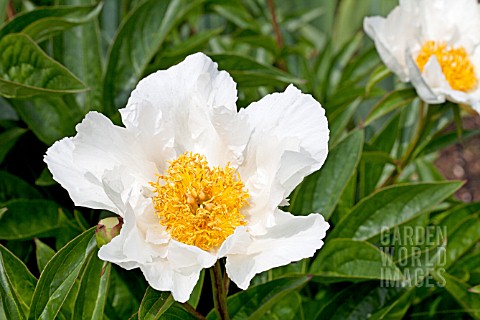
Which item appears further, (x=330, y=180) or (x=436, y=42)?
(x=436, y=42)

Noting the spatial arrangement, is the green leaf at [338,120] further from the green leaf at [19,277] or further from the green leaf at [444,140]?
the green leaf at [19,277]

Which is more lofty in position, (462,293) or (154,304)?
(154,304)

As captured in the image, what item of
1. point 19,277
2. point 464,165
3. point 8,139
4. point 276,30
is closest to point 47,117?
point 8,139

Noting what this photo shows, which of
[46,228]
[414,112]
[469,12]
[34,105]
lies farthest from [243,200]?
[414,112]

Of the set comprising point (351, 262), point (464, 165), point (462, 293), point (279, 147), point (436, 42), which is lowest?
point (464, 165)

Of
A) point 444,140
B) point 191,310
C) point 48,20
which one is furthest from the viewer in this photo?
point 444,140

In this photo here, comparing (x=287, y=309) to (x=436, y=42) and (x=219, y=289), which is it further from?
(x=436, y=42)

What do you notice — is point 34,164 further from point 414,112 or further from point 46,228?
point 414,112
